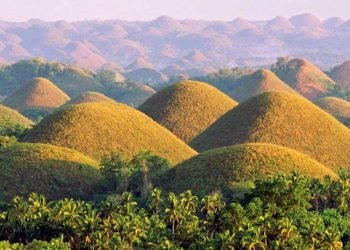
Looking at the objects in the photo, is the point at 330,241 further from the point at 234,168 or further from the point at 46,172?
the point at 46,172

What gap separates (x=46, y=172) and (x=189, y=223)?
1344 inches

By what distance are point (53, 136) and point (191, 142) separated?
2703 cm

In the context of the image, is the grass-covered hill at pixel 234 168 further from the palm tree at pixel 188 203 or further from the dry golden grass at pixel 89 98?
the dry golden grass at pixel 89 98

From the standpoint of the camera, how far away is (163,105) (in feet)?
451

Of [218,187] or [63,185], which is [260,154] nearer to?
[218,187]

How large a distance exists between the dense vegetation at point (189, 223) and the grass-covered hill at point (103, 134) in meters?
37.8

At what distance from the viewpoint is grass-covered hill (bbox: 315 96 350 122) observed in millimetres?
167875

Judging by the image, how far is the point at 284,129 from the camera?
376 feet

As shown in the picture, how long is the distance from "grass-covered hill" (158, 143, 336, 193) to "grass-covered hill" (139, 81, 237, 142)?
3925 centimetres

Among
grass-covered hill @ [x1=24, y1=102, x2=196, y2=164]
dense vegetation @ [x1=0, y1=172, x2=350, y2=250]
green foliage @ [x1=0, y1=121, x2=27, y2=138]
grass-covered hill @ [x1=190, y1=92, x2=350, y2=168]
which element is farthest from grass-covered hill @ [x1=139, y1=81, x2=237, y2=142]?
dense vegetation @ [x1=0, y1=172, x2=350, y2=250]

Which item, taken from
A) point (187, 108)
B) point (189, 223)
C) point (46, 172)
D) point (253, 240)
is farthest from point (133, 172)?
point (187, 108)

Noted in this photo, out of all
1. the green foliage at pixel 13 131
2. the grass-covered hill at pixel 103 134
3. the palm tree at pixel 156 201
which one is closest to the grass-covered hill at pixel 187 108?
the grass-covered hill at pixel 103 134

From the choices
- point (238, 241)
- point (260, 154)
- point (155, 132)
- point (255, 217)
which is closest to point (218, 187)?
point (260, 154)

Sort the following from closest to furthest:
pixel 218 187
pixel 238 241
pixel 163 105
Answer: pixel 238 241
pixel 218 187
pixel 163 105
